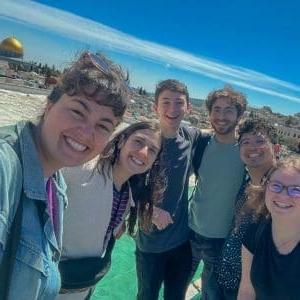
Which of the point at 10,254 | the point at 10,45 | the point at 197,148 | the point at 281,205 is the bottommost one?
the point at 10,254

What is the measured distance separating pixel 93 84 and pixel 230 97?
2237 mm

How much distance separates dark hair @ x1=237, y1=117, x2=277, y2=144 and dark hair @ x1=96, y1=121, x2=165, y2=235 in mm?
777

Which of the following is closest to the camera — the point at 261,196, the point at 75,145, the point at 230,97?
the point at 75,145

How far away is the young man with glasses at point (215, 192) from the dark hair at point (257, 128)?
0.22 m

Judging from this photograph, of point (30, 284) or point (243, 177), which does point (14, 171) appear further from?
point (243, 177)

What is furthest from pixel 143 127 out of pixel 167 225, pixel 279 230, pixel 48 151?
pixel 48 151

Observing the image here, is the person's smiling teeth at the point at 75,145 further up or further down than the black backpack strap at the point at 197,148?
further up

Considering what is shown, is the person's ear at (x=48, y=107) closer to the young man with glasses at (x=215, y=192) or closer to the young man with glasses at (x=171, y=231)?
the young man with glasses at (x=171, y=231)

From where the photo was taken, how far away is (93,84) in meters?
1.53

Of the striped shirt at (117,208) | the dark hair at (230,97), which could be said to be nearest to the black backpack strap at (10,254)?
the striped shirt at (117,208)

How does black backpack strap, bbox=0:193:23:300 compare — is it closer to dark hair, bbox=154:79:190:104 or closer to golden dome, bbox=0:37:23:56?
dark hair, bbox=154:79:190:104

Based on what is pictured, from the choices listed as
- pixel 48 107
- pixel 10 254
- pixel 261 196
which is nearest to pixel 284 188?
pixel 261 196

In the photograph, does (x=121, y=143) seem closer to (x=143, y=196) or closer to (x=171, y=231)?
(x=143, y=196)

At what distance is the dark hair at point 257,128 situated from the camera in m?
3.11
